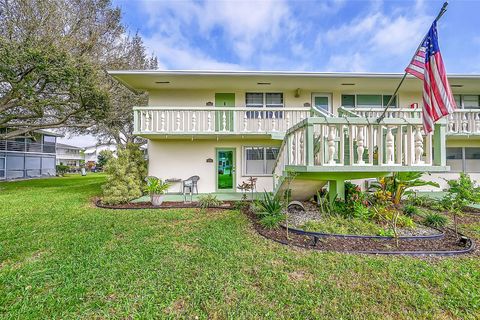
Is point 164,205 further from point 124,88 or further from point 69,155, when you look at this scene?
point 69,155

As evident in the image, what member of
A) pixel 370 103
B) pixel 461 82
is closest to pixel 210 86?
pixel 370 103

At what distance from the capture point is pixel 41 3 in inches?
381

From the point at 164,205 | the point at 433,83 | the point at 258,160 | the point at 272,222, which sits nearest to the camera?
the point at 433,83

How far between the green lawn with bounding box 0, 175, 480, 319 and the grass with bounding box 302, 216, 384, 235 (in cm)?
100

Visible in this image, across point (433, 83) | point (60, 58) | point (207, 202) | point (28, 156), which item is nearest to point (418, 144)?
point (433, 83)

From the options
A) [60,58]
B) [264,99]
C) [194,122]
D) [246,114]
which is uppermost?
[60,58]

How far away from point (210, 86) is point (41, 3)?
797 centimetres

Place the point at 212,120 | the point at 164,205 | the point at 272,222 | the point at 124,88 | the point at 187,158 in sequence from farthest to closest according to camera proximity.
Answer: the point at 124,88
the point at 187,158
the point at 212,120
the point at 164,205
the point at 272,222

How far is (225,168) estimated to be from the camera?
10.2 metres

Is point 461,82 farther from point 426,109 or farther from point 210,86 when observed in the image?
point 210,86

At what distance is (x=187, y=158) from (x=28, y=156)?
21.8m

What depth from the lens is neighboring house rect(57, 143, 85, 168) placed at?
41219 mm

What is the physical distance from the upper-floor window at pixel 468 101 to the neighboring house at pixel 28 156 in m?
26.9

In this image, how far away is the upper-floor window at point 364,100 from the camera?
35.0 feet
